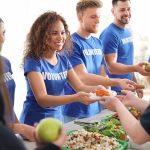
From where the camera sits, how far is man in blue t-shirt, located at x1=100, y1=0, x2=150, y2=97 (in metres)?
3.15

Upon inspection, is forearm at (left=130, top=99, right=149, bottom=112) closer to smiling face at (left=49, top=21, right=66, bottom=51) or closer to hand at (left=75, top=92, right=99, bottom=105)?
hand at (left=75, top=92, right=99, bottom=105)

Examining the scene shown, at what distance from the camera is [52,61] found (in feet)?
7.72

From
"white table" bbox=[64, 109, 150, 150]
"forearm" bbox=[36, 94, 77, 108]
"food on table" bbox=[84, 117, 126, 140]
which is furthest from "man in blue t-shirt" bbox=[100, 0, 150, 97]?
"food on table" bbox=[84, 117, 126, 140]

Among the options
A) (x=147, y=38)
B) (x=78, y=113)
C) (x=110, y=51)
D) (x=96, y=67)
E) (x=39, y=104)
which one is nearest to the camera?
(x=39, y=104)

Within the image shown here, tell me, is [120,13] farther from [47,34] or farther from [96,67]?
[47,34]

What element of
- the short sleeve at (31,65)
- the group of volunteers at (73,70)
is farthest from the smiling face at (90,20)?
the short sleeve at (31,65)

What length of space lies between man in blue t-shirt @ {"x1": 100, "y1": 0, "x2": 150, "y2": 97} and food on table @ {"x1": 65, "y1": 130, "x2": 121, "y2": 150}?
152 cm

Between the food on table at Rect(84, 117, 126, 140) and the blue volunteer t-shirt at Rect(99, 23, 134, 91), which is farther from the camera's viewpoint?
the blue volunteer t-shirt at Rect(99, 23, 134, 91)

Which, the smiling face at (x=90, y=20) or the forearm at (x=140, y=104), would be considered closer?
the forearm at (x=140, y=104)

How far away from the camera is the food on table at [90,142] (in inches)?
61.0

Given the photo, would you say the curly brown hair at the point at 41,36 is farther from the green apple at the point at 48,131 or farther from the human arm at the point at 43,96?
the green apple at the point at 48,131

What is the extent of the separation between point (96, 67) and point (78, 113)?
51 cm

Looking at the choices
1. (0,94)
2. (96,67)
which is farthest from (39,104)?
(0,94)

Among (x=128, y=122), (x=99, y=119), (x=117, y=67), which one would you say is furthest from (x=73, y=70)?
(x=128, y=122)
